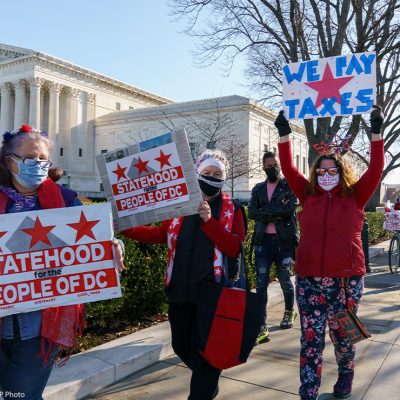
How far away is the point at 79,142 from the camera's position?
208 feet

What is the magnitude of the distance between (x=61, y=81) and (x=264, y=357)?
2440 inches

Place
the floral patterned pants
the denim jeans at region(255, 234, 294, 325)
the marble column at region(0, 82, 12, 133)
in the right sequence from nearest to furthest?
the floral patterned pants
the denim jeans at region(255, 234, 294, 325)
the marble column at region(0, 82, 12, 133)

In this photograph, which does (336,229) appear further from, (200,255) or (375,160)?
(200,255)

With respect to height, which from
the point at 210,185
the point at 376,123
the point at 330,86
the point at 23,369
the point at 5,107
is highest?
the point at 5,107

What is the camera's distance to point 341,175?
10.8ft

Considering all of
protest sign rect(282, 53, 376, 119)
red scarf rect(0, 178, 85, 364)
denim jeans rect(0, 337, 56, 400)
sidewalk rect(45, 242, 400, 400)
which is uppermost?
protest sign rect(282, 53, 376, 119)

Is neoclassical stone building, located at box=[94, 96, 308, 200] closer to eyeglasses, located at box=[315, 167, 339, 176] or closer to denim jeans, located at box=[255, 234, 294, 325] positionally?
denim jeans, located at box=[255, 234, 294, 325]

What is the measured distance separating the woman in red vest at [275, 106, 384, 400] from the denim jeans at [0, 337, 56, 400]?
1875 millimetres

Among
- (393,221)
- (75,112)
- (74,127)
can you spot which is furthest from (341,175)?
(74,127)

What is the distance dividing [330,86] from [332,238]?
215cm

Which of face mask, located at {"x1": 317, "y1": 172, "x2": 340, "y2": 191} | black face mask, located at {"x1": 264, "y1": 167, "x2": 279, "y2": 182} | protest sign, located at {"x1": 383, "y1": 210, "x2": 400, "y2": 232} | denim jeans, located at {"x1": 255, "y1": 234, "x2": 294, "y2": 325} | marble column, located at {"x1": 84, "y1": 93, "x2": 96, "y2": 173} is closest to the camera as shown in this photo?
face mask, located at {"x1": 317, "y1": 172, "x2": 340, "y2": 191}

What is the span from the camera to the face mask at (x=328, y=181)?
326cm

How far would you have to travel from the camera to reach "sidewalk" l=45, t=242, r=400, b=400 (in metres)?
3.56

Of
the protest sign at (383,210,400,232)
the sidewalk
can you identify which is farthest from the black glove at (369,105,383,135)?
the protest sign at (383,210,400,232)
